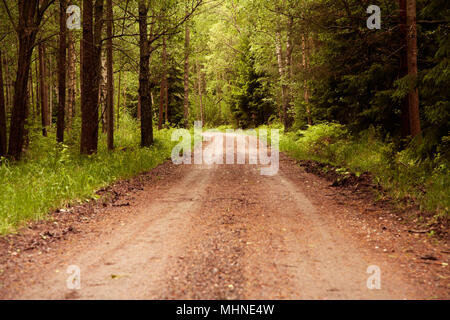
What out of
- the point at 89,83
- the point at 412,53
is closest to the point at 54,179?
the point at 89,83

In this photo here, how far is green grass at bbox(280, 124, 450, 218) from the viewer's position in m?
7.21

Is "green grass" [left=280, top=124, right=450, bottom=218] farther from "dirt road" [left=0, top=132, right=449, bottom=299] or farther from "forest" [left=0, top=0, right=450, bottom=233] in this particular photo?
"dirt road" [left=0, top=132, right=449, bottom=299]

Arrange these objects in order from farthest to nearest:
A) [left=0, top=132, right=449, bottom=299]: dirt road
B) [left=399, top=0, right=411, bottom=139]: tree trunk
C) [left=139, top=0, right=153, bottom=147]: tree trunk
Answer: [left=139, top=0, right=153, bottom=147]: tree trunk, [left=399, top=0, right=411, bottom=139]: tree trunk, [left=0, top=132, right=449, bottom=299]: dirt road

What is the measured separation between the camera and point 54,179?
8812 millimetres

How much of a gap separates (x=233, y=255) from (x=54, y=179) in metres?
6.02

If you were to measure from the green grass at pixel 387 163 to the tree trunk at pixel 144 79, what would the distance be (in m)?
7.59

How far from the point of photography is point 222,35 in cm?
4484

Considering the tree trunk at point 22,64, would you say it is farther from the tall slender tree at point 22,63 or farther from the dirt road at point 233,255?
the dirt road at point 233,255

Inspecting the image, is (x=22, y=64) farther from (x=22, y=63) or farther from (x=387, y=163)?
(x=387, y=163)

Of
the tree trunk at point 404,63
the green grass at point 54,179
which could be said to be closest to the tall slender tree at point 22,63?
the green grass at point 54,179

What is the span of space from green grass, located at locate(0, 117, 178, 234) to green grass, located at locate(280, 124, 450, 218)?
717cm

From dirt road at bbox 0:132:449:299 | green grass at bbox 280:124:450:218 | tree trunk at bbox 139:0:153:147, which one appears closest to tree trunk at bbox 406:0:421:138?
green grass at bbox 280:124:450:218

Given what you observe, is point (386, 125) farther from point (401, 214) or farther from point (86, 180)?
point (86, 180)
